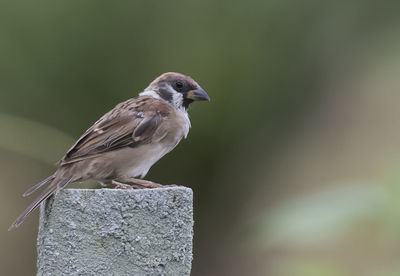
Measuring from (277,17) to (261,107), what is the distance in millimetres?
823

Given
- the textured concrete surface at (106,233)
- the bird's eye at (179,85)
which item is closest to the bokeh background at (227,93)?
the bird's eye at (179,85)

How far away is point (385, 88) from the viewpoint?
6355 mm

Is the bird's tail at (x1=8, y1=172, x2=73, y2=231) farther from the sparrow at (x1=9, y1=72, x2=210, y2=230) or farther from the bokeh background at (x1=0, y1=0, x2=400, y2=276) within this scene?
the bokeh background at (x1=0, y1=0, x2=400, y2=276)

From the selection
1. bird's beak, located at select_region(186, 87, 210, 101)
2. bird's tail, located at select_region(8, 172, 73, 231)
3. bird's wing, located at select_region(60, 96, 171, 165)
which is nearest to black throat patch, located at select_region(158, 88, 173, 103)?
bird's beak, located at select_region(186, 87, 210, 101)

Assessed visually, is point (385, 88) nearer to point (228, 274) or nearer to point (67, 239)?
point (228, 274)

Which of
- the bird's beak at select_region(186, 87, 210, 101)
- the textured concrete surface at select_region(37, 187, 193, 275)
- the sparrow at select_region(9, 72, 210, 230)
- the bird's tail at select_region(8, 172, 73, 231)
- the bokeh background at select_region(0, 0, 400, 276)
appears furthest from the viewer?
the bokeh background at select_region(0, 0, 400, 276)

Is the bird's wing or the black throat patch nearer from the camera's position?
the bird's wing

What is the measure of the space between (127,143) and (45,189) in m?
0.85

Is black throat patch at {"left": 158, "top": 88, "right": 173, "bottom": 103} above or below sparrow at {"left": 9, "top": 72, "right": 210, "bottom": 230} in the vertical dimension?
above

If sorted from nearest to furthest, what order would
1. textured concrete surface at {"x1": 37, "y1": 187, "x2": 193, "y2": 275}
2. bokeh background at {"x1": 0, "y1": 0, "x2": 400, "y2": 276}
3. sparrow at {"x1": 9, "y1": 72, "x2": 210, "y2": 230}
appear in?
textured concrete surface at {"x1": 37, "y1": 187, "x2": 193, "y2": 275} → sparrow at {"x1": 9, "y1": 72, "x2": 210, "y2": 230} → bokeh background at {"x1": 0, "y1": 0, "x2": 400, "y2": 276}

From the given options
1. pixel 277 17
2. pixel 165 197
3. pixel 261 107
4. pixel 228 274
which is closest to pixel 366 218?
pixel 165 197

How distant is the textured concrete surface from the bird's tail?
52 cm

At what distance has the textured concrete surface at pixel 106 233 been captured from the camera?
89.2 inches

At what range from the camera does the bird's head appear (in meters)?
4.43
